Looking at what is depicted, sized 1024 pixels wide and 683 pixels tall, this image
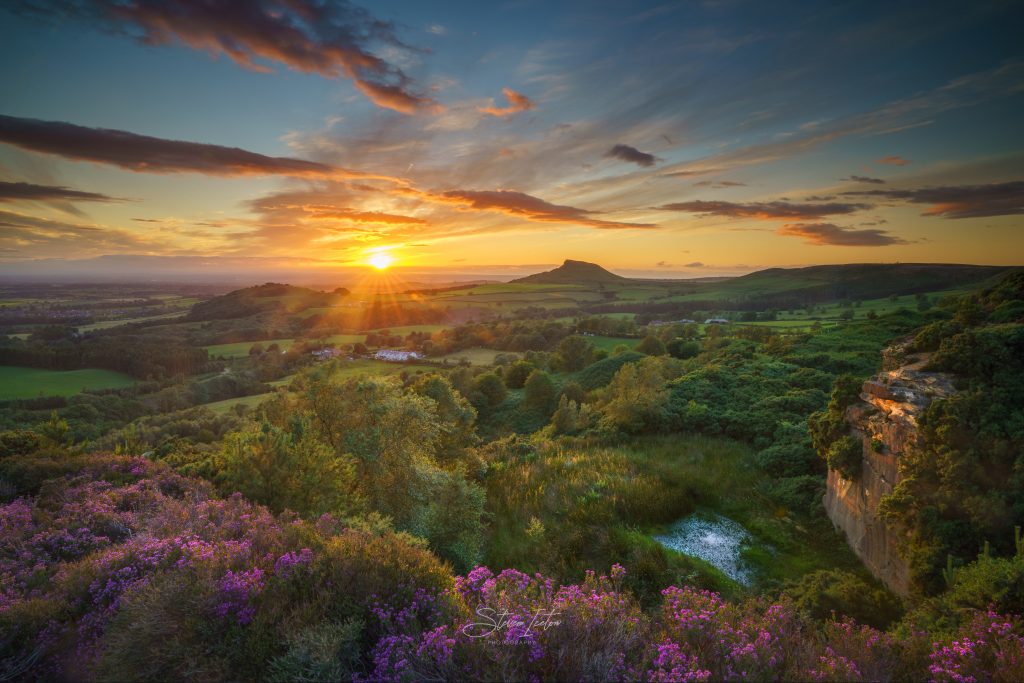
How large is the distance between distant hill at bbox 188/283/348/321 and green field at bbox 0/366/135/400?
5339 cm

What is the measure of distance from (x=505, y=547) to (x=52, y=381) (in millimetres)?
61493

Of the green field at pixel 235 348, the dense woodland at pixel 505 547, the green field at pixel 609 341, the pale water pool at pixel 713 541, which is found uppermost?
the dense woodland at pixel 505 547

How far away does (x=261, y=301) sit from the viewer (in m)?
115

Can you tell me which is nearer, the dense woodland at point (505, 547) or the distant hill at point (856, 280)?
the dense woodland at point (505, 547)

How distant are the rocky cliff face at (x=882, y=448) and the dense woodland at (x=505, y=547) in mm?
477

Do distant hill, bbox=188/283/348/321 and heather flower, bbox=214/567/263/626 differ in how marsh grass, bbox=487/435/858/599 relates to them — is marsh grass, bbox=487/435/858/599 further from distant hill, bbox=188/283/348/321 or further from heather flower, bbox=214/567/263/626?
distant hill, bbox=188/283/348/321

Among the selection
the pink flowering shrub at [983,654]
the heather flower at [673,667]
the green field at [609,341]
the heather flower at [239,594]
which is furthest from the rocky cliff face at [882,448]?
the green field at [609,341]

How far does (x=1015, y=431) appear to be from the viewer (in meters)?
7.33

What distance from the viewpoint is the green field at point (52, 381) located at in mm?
39938

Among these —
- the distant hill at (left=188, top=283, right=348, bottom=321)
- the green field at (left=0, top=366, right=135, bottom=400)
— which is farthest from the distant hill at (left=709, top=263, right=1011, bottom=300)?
the distant hill at (left=188, top=283, right=348, bottom=321)

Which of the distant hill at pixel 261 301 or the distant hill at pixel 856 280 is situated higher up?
Answer: the distant hill at pixel 856 280

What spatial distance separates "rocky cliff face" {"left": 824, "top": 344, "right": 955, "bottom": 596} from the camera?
8695 mm

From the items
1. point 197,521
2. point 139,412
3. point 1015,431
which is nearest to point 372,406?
point 197,521

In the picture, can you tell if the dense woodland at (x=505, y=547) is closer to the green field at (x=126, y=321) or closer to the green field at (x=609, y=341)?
the green field at (x=609, y=341)
